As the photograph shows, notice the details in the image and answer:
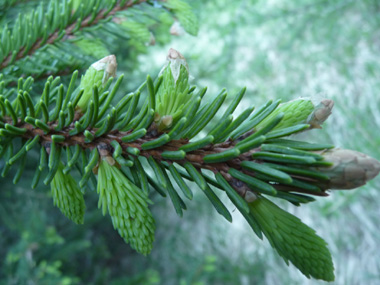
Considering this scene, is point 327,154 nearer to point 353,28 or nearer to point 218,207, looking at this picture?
point 218,207

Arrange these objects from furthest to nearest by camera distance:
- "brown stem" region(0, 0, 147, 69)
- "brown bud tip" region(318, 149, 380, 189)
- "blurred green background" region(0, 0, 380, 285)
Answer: "blurred green background" region(0, 0, 380, 285), "brown stem" region(0, 0, 147, 69), "brown bud tip" region(318, 149, 380, 189)

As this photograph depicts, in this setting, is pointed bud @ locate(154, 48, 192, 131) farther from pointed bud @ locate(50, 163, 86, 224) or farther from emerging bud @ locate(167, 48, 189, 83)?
pointed bud @ locate(50, 163, 86, 224)

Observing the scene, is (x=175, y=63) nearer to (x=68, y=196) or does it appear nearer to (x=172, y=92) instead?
(x=172, y=92)

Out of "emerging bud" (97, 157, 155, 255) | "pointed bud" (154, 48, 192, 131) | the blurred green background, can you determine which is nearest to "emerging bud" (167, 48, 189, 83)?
"pointed bud" (154, 48, 192, 131)

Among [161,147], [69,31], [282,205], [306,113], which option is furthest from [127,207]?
[282,205]

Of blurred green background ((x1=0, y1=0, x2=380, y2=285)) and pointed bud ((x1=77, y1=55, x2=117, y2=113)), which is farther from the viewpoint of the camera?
blurred green background ((x1=0, y1=0, x2=380, y2=285))

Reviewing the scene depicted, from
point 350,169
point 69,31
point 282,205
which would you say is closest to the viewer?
point 350,169

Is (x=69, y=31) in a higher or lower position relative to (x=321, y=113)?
lower
